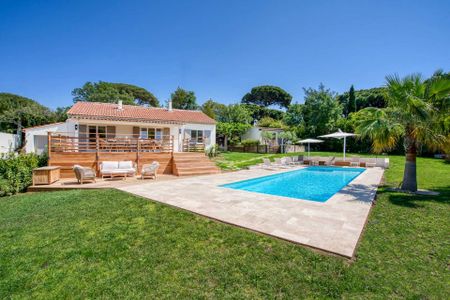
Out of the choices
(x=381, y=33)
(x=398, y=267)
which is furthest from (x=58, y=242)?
(x=381, y=33)

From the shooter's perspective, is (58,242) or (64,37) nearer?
(58,242)

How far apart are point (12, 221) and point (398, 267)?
8998mm

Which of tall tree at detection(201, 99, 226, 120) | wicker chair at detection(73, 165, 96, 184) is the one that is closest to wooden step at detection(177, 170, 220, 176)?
wicker chair at detection(73, 165, 96, 184)

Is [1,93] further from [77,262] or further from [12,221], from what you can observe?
A: [77,262]

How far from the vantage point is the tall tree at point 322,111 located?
31.1 meters

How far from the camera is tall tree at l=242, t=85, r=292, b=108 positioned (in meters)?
65.7

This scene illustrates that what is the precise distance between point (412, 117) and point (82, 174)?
1449 centimetres

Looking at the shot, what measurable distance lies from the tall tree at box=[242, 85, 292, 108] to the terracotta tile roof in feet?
140

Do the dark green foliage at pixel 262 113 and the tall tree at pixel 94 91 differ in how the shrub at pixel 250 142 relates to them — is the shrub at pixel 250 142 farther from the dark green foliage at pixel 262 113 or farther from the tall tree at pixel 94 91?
the tall tree at pixel 94 91

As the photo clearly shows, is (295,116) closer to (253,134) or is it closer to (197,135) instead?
→ (253,134)

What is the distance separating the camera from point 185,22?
53.2 ft

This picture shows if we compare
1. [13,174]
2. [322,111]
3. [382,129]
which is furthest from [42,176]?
[322,111]

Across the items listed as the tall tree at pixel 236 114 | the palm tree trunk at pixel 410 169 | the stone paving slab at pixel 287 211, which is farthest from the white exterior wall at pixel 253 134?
the palm tree trunk at pixel 410 169

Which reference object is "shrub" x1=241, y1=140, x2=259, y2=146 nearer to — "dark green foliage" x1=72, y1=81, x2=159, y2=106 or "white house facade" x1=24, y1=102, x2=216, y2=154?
"white house facade" x1=24, y1=102, x2=216, y2=154
